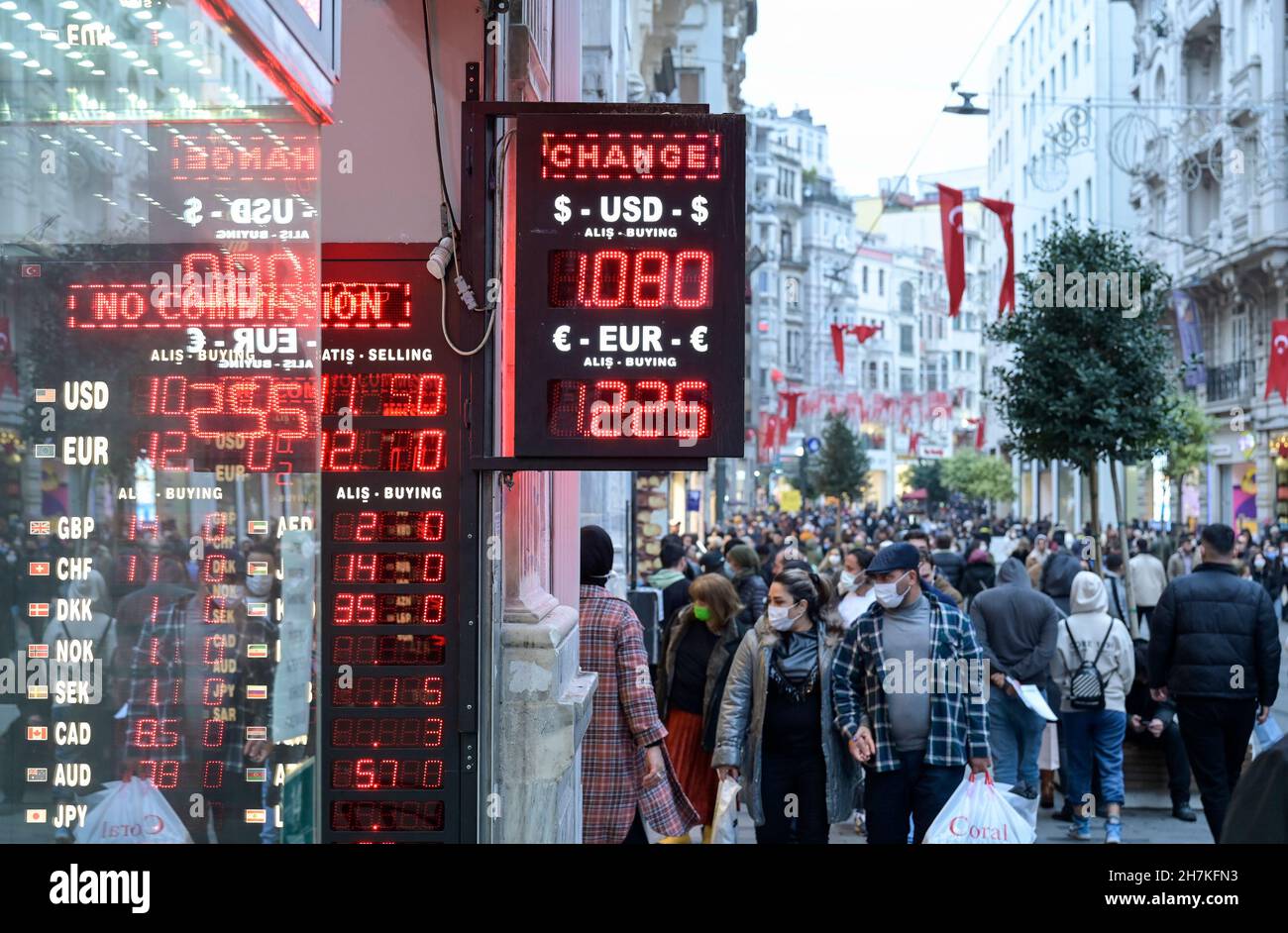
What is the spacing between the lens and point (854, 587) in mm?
11375

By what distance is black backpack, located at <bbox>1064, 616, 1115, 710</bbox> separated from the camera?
10.7m

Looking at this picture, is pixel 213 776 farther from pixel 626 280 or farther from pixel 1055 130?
pixel 1055 130

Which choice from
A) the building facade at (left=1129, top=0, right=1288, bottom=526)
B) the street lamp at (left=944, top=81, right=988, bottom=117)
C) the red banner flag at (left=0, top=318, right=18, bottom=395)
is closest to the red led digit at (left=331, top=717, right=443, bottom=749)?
the red banner flag at (left=0, top=318, right=18, bottom=395)

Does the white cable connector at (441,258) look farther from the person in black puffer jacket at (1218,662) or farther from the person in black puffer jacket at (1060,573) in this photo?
the person in black puffer jacket at (1060,573)

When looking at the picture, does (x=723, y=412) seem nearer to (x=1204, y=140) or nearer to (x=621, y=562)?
(x=621, y=562)

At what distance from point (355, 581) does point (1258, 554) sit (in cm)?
2689

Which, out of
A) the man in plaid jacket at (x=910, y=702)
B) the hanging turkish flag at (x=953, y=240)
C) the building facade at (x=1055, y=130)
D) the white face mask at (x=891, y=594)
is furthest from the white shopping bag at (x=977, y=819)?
the building facade at (x=1055, y=130)

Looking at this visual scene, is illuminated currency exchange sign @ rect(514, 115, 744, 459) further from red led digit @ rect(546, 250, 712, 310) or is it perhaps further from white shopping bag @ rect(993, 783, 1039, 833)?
white shopping bag @ rect(993, 783, 1039, 833)

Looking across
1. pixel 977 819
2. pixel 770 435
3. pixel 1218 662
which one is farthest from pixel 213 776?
pixel 770 435

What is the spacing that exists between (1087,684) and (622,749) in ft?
12.5

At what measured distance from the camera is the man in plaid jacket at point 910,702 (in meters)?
7.37

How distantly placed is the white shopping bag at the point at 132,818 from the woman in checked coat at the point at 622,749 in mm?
4316

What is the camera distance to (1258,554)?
99.5 ft
